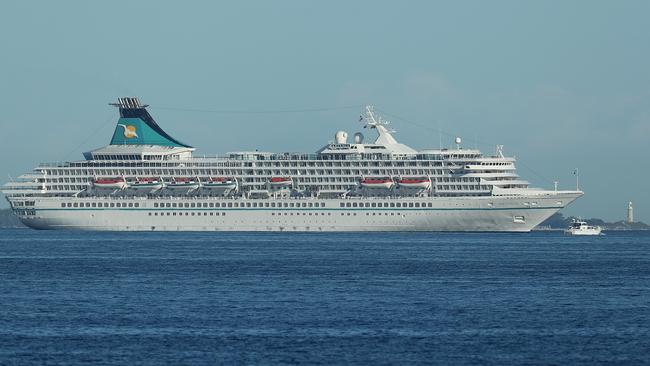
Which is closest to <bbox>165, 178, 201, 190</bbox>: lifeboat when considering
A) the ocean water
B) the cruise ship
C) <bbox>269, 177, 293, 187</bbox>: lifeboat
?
the cruise ship

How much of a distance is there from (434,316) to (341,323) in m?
3.72

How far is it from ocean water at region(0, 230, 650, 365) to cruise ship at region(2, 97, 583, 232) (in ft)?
90.1

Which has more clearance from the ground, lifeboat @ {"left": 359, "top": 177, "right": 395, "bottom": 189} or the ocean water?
lifeboat @ {"left": 359, "top": 177, "right": 395, "bottom": 189}

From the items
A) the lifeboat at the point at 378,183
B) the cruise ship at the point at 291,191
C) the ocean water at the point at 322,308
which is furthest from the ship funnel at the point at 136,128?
the ocean water at the point at 322,308

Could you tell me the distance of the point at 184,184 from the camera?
113000 millimetres

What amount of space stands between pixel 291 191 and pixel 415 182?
426 inches

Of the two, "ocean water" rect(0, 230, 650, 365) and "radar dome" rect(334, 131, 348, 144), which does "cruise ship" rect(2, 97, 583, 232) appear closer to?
→ "radar dome" rect(334, 131, 348, 144)

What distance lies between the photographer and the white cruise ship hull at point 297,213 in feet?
352

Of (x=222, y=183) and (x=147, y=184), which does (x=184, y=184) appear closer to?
(x=222, y=183)

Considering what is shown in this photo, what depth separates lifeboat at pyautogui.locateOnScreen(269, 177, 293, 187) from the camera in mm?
112500

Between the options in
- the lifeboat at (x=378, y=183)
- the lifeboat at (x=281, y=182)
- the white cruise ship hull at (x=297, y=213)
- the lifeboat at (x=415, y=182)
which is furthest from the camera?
the lifeboat at (x=281, y=182)

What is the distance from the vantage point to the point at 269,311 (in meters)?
44.9

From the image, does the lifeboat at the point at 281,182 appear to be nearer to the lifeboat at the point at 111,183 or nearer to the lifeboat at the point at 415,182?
the lifeboat at the point at 415,182

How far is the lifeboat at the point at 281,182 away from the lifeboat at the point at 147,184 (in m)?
9.58
